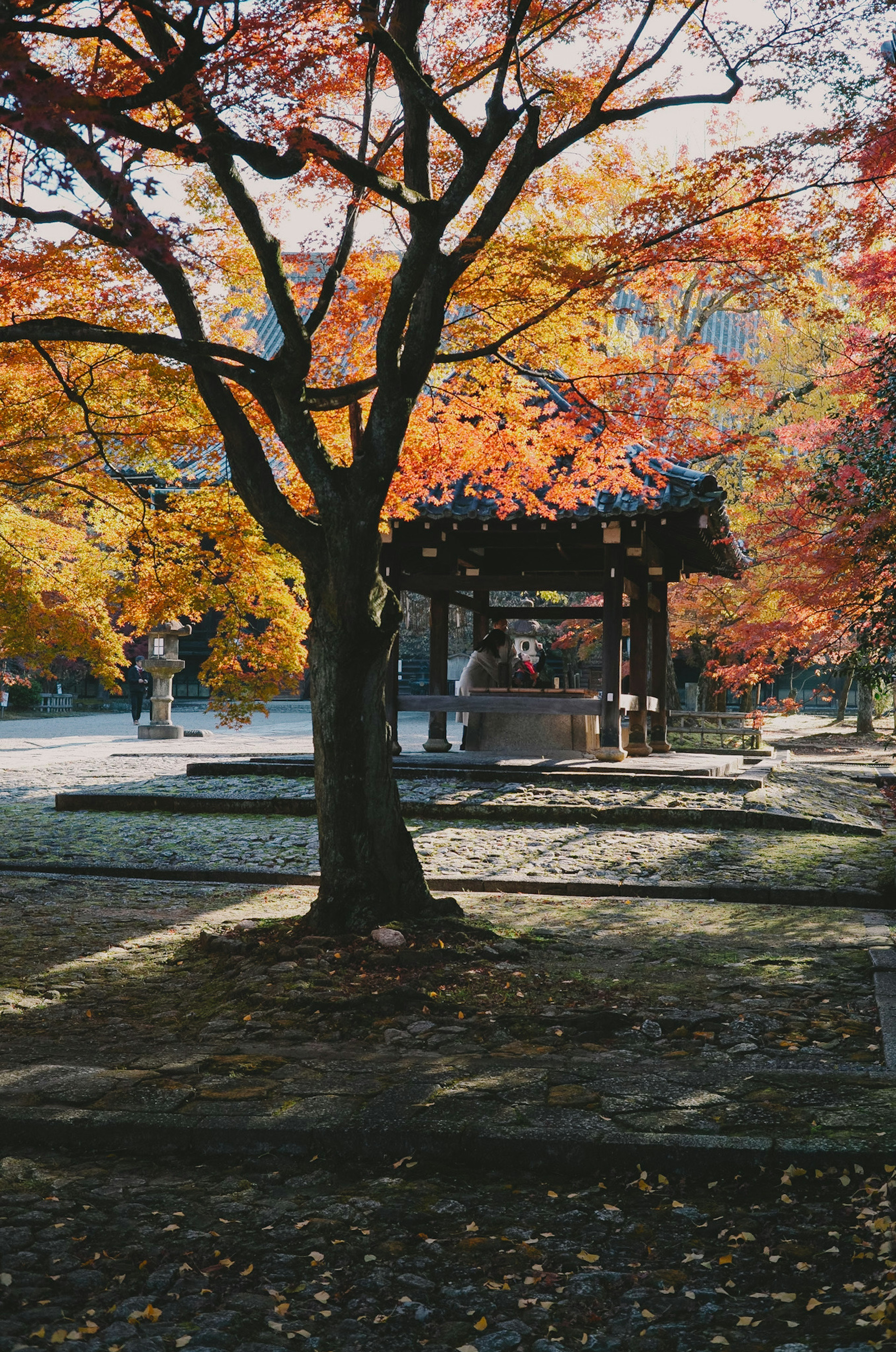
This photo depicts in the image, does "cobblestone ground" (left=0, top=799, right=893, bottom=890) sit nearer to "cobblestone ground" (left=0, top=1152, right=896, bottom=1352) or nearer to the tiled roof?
the tiled roof

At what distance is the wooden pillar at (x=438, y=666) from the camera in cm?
1577

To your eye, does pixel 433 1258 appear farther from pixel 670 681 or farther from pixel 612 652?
pixel 670 681

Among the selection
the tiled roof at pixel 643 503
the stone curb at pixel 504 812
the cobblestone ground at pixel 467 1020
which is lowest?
the cobblestone ground at pixel 467 1020

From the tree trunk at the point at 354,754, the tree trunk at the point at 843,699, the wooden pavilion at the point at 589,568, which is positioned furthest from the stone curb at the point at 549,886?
the tree trunk at the point at 843,699

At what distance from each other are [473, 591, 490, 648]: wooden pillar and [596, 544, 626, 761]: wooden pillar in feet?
9.80

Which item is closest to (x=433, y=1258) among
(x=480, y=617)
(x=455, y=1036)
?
(x=455, y=1036)

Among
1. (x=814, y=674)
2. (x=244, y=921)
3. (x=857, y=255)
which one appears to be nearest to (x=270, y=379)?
(x=244, y=921)

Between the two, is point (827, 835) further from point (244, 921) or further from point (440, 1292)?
point (440, 1292)

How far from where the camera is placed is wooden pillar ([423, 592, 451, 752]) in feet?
51.7

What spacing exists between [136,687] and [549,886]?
74.3 feet

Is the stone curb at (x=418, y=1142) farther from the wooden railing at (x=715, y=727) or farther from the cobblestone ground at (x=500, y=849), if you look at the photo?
the wooden railing at (x=715, y=727)

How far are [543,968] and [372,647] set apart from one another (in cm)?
190

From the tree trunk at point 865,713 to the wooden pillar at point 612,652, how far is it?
1383 centimetres

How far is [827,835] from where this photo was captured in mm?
10789
